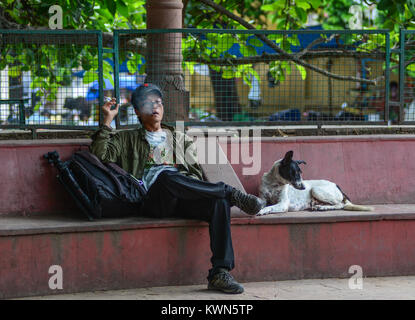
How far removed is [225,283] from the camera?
537cm

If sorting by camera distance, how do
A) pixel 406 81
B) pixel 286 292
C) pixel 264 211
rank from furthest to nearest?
pixel 406 81, pixel 264 211, pixel 286 292

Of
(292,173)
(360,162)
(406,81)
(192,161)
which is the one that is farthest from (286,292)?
(406,81)

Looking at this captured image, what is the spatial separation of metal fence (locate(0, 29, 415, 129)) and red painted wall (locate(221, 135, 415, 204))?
1.40 ft

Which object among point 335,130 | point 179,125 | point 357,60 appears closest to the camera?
point 179,125

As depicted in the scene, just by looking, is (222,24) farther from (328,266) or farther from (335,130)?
(328,266)

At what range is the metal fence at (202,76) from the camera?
721cm

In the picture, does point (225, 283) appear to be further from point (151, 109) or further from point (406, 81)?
point (406, 81)

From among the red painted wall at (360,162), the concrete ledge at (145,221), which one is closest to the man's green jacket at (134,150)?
the concrete ledge at (145,221)

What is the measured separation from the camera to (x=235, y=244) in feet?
19.3

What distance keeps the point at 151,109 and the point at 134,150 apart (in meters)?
0.41

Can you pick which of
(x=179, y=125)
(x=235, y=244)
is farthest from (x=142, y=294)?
(x=179, y=125)

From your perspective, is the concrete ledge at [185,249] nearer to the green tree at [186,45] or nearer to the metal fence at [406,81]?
the metal fence at [406,81]

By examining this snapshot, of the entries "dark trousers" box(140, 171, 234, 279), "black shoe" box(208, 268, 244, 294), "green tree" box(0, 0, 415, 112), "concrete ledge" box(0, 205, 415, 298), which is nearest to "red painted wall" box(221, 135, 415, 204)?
"concrete ledge" box(0, 205, 415, 298)

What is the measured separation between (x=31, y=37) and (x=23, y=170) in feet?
5.37
